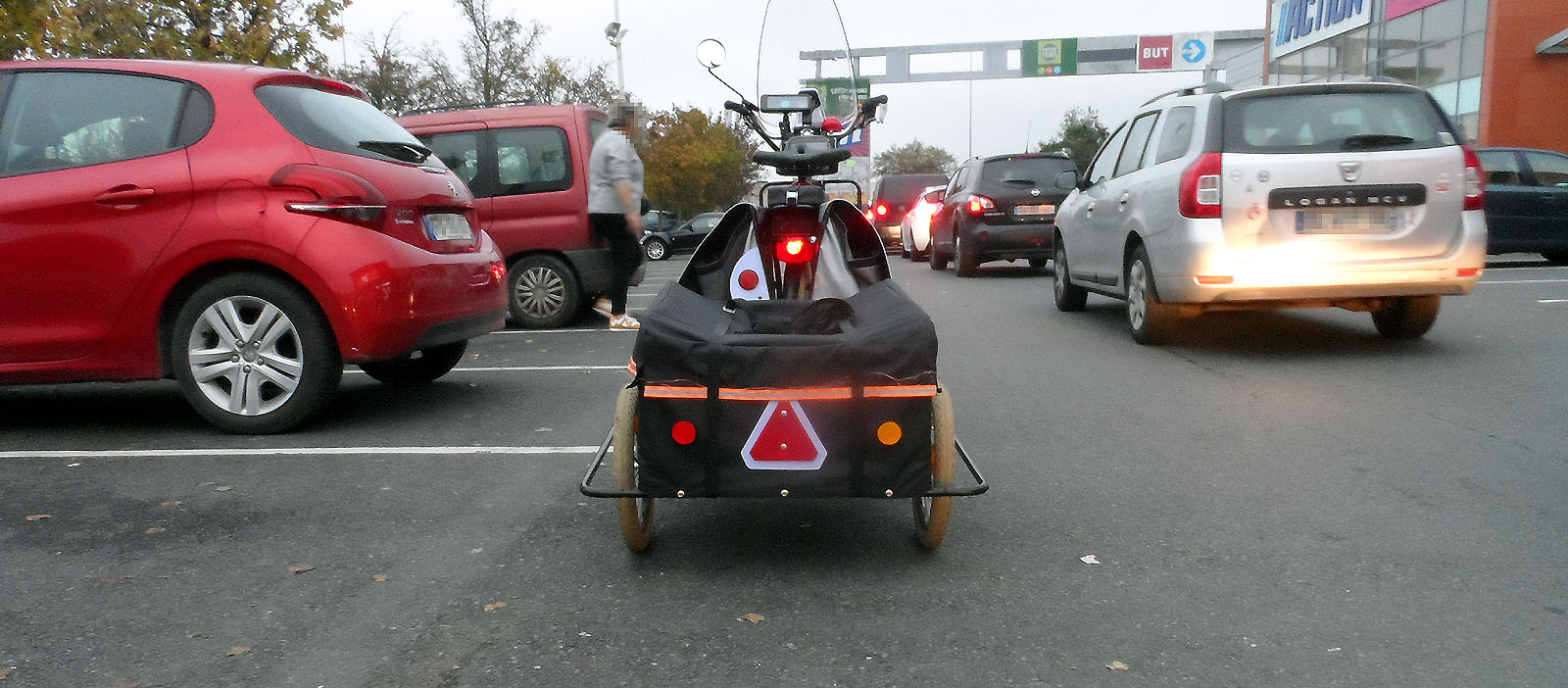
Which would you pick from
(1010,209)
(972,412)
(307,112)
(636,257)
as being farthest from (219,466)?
(1010,209)

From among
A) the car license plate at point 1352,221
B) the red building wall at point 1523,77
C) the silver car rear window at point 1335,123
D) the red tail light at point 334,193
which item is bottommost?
the car license plate at point 1352,221

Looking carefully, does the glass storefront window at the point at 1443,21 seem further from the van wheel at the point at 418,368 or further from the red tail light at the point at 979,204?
the van wheel at the point at 418,368

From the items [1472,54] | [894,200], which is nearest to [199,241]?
[894,200]

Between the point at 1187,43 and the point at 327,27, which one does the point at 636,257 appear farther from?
the point at 1187,43

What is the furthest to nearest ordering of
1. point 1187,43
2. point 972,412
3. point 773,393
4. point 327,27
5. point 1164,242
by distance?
point 1187,43
point 327,27
point 1164,242
point 972,412
point 773,393

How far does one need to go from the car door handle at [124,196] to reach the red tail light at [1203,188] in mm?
5599

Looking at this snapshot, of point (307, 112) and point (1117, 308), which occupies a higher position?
point (307, 112)

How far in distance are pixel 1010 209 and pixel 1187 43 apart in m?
41.9

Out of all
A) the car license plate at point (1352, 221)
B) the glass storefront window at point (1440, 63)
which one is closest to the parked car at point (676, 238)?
the glass storefront window at point (1440, 63)

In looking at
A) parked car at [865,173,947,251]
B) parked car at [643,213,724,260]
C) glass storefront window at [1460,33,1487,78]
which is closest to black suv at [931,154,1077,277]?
parked car at [865,173,947,251]

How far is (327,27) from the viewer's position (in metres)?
22.2

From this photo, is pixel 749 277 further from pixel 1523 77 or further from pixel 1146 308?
pixel 1523 77

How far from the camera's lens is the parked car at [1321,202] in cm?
726

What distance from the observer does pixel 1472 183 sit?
735cm
